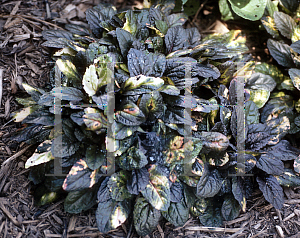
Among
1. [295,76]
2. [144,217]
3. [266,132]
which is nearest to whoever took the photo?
[144,217]

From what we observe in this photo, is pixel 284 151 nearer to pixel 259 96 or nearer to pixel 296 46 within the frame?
pixel 259 96

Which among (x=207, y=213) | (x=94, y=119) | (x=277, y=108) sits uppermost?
(x=94, y=119)

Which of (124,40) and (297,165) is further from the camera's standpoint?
(297,165)

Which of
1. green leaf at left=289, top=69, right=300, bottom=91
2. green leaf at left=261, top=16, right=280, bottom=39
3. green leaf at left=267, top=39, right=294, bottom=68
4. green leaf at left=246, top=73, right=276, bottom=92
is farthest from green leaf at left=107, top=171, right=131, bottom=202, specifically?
green leaf at left=261, top=16, right=280, bottom=39

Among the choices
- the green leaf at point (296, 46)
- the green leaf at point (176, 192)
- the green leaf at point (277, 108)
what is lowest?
the green leaf at point (176, 192)

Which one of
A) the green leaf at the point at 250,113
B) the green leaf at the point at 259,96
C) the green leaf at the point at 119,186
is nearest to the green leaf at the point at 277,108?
the green leaf at the point at 259,96

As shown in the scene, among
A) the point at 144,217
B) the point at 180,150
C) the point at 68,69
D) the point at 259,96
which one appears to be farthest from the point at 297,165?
the point at 68,69

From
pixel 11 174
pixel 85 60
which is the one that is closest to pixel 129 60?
pixel 85 60

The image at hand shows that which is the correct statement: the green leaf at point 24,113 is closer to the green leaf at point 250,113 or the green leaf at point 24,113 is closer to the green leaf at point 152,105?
the green leaf at point 152,105
